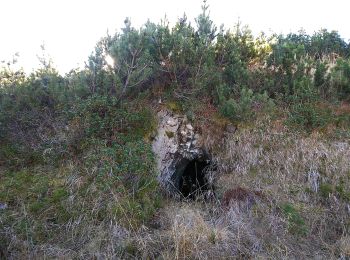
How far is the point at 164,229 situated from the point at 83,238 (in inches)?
45.1

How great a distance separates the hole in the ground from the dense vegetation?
1.06m

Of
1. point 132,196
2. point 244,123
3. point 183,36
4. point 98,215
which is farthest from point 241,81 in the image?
point 98,215

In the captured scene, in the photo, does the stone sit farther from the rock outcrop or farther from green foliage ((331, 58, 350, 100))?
green foliage ((331, 58, 350, 100))

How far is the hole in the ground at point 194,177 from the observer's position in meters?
7.30

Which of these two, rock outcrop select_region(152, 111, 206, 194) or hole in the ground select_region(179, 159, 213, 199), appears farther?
hole in the ground select_region(179, 159, 213, 199)

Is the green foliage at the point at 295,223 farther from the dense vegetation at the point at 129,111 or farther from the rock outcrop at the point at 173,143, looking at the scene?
the rock outcrop at the point at 173,143

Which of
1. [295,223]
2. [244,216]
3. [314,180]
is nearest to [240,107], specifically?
[314,180]

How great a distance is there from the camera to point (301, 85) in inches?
287

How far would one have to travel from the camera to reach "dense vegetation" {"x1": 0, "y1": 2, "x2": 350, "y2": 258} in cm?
522

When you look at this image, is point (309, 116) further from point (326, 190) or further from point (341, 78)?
point (326, 190)

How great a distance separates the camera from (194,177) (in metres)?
8.09

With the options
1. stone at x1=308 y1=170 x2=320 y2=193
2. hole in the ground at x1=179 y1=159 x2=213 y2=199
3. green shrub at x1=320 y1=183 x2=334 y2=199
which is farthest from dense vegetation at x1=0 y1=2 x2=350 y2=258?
hole in the ground at x1=179 y1=159 x2=213 y2=199

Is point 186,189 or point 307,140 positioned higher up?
point 307,140

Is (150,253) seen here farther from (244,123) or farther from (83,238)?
(244,123)
